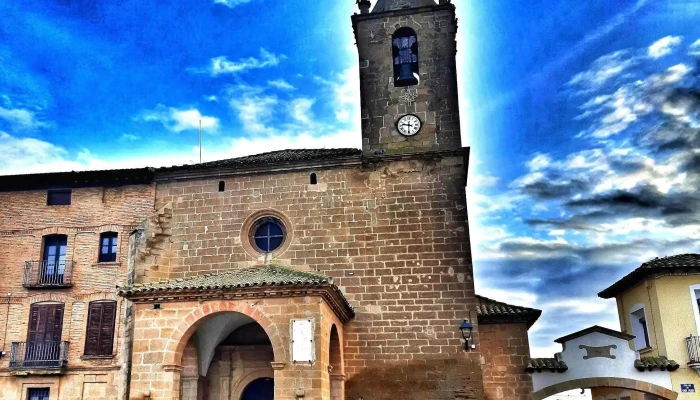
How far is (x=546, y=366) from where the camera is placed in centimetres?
1504

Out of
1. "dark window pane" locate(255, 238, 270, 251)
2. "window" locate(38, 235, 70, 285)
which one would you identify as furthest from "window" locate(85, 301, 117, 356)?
"dark window pane" locate(255, 238, 270, 251)

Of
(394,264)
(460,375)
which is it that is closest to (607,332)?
(460,375)

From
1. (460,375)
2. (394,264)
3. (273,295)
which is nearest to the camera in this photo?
(273,295)

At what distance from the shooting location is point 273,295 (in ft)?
38.8

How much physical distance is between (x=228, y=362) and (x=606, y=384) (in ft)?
30.2

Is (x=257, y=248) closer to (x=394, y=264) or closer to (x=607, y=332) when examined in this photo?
(x=394, y=264)

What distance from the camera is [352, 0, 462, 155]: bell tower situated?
1580 cm

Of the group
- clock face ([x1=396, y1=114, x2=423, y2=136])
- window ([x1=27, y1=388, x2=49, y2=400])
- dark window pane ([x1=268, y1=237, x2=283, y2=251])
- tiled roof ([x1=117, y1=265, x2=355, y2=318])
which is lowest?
window ([x1=27, y1=388, x2=49, y2=400])

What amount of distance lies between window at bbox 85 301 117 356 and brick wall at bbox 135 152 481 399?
4.27 ft

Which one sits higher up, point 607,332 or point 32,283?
point 32,283

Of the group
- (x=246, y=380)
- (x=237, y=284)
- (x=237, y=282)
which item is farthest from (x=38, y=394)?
(x=237, y=284)

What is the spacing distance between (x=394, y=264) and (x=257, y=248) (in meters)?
3.49

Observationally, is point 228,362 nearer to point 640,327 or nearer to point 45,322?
point 45,322

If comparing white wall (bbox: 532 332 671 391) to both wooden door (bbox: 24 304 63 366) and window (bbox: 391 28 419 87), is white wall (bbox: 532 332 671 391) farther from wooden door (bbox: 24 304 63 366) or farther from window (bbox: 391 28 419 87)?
wooden door (bbox: 24 304 63 366)
